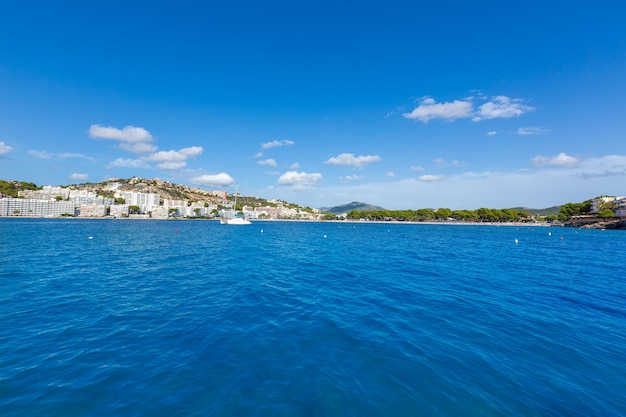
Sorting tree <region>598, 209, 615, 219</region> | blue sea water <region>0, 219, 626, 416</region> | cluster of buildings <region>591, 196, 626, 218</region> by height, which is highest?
cluster of buildings <region>591, 196, 626, 218</region>

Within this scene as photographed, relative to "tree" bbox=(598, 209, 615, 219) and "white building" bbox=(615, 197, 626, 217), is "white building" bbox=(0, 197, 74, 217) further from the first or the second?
"white building" bbox=(615, 197, 626, 217)

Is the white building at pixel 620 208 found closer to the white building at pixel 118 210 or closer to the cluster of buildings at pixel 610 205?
the cluster of buildings at pixel 610 205

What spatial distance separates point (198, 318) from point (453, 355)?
9.57m

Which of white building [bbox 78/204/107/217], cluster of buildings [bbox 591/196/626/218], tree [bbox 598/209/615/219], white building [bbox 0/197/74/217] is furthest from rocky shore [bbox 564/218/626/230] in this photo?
white building [bbox 0/197/74/217]

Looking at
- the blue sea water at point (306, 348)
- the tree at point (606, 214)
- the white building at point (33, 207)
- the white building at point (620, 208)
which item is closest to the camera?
the blue sea water at point (306, 348)

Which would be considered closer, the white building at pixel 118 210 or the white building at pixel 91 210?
the white building at pixel 91 210

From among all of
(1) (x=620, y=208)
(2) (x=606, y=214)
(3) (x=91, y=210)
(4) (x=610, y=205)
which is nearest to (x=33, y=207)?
(3) (x=91, y=210)

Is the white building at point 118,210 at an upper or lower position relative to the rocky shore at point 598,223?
upper

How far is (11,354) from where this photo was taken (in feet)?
25.4

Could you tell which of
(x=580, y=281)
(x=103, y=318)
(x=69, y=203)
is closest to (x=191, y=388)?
(x=103, y=318)

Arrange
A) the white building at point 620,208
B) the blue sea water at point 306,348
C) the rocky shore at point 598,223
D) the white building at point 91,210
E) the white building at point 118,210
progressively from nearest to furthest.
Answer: the blue sea water at point 306,348 → the rocky shore at point 598,223 → the white building at point 620,208 → the white building at point 91,210 → the white building at point 118,210

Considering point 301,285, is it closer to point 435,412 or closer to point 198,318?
point 198,318

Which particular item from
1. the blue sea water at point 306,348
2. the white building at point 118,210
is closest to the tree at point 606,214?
the blue sea water at point 306,348

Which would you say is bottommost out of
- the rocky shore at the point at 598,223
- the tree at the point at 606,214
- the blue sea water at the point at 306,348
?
the blue sea water at the point at 306,348
